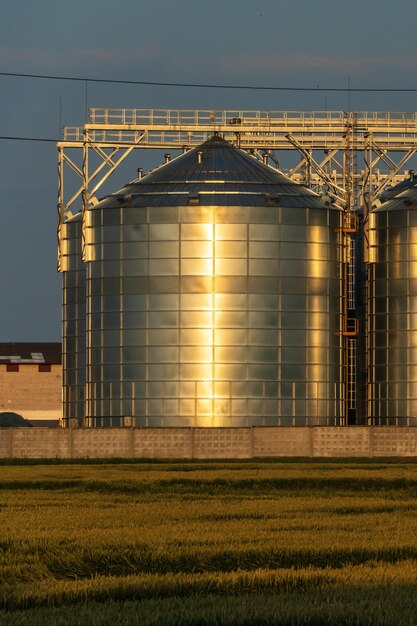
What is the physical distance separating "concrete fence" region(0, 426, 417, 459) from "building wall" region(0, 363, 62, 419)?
88199 millimetres

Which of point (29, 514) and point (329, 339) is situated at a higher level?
point (329, 339)

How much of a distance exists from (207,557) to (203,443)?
5163cm

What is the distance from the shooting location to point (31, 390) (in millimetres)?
168250

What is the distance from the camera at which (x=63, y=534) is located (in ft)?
100

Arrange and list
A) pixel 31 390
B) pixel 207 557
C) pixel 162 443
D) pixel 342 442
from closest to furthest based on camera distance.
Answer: pixel 207 557 < pixel 162 443 < pixel 342 442 < pixel 31 390

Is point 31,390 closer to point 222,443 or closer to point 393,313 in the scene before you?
point 393,313

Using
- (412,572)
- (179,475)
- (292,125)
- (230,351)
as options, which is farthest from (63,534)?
(292,125)

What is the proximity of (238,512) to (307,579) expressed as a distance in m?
13.6

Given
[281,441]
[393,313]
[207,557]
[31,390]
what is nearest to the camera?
[207,557]

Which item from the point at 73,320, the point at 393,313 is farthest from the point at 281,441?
the point at 73,320

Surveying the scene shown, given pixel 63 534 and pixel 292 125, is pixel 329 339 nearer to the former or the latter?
pixel 292 125

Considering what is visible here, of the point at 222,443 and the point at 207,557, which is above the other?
the point at 222,443

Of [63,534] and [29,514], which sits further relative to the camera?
[29,514]

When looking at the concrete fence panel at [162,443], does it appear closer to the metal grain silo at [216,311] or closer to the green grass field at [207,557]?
the metal grain silo at [216,311]
